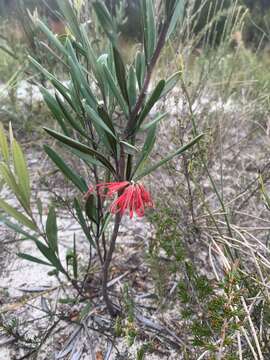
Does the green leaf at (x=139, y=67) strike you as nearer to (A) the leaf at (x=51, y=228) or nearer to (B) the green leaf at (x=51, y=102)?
(B) the green leaf at (x=51, y=102)

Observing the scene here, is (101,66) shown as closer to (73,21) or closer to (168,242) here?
(73,21)

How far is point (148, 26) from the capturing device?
0.69 meters

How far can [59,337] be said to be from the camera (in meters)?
1.04

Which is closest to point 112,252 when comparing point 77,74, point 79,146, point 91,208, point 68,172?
point 91,208

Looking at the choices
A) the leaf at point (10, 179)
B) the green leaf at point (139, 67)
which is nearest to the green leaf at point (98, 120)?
the green leaf at point (139, 67)

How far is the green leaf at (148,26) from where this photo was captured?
2.19ft

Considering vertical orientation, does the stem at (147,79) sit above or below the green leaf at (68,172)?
above

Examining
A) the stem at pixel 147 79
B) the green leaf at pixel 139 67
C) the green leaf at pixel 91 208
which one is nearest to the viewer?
the stem at pixel 147 79

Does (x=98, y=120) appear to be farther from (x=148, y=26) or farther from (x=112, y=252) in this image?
(x=112, y=252)

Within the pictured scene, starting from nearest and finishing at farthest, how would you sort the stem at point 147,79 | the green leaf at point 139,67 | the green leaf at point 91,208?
the stem at point 147,79
the green leaf at point 139,67
the green leaf at point 91,208

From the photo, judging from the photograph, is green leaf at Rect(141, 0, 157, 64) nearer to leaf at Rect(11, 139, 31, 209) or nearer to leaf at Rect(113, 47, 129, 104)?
leaf at Rect(113, 47, 129, 104)

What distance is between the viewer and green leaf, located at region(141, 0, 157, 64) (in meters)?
0.67

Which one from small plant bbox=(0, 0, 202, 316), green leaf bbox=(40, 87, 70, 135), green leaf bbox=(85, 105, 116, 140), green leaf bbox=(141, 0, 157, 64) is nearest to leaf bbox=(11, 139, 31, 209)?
small plant bbox=(0, 0, 202, 316)

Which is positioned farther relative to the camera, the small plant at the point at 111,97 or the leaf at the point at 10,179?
the leaf at the point at 10,179
